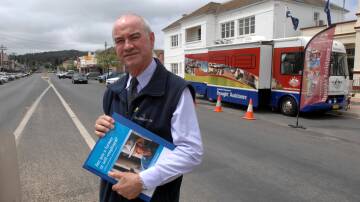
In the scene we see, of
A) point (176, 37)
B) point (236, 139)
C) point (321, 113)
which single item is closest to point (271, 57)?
point (321, 113)

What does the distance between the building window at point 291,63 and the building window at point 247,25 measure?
52.2ft

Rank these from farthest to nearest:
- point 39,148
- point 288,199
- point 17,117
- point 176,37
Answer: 1. point 176,37
2. point 17,117
3. point 39,148
4. point 288,199

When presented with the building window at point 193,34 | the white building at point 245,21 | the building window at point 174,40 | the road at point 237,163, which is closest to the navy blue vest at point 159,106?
the road at point 237,163

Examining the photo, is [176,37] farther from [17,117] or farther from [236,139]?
[236,139]

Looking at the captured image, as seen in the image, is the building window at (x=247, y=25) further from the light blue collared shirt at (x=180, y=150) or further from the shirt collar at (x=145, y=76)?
the light blue collared shirt at (x=180, y=150)

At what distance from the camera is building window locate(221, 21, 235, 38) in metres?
31.8

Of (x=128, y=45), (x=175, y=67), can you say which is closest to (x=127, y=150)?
(x=128, y=45)

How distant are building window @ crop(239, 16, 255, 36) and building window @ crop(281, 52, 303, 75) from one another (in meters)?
15.9

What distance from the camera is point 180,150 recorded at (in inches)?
69.7

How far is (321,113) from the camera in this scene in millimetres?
14766

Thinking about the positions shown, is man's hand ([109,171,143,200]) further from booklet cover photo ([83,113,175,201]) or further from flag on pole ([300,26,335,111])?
flag on pole ([300,26,335,111])

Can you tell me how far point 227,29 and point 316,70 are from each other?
2097 cm

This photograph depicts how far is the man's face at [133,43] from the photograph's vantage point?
6.24 feet

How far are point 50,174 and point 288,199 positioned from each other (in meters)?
3.56
